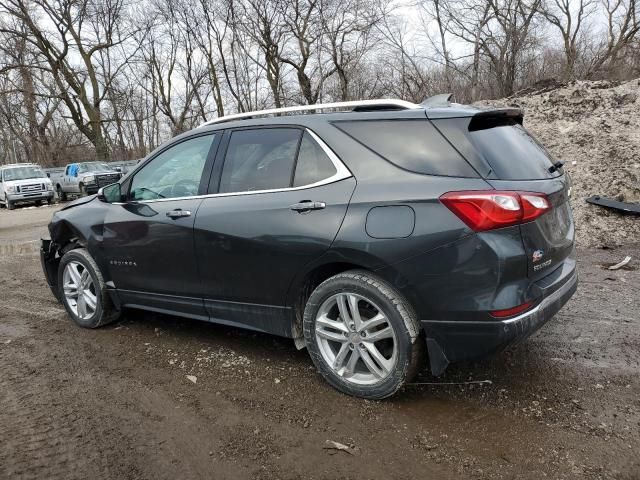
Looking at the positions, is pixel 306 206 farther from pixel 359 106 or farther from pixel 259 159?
pixel 359 106

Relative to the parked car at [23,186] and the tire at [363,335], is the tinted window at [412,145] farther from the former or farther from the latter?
the parked car at [23,186]

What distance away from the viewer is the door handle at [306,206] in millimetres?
3117

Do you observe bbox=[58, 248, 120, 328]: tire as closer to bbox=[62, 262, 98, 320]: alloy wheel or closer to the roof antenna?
bbox=[62, 262, 98, 320]: alloy wheel

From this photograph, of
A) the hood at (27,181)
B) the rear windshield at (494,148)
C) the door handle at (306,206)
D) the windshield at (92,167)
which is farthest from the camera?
the windshield at (92,167)

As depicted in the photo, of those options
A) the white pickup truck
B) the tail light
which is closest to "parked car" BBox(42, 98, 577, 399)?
the tail light

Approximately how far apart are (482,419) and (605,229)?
526cm

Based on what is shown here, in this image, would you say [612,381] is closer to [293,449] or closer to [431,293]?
[431,293]

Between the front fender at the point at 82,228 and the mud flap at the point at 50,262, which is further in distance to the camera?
the mud flap at the point at 50,262

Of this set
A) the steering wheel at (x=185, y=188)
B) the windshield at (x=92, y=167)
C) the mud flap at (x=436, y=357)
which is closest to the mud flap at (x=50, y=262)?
the steering wheel at (x=185, y=188)

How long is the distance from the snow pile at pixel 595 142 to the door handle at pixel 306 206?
17.0 feet

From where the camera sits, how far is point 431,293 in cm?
278

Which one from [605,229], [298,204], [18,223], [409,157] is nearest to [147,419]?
[298,204]

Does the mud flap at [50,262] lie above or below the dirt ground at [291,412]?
above

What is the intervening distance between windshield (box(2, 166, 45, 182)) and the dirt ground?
20768 mm
